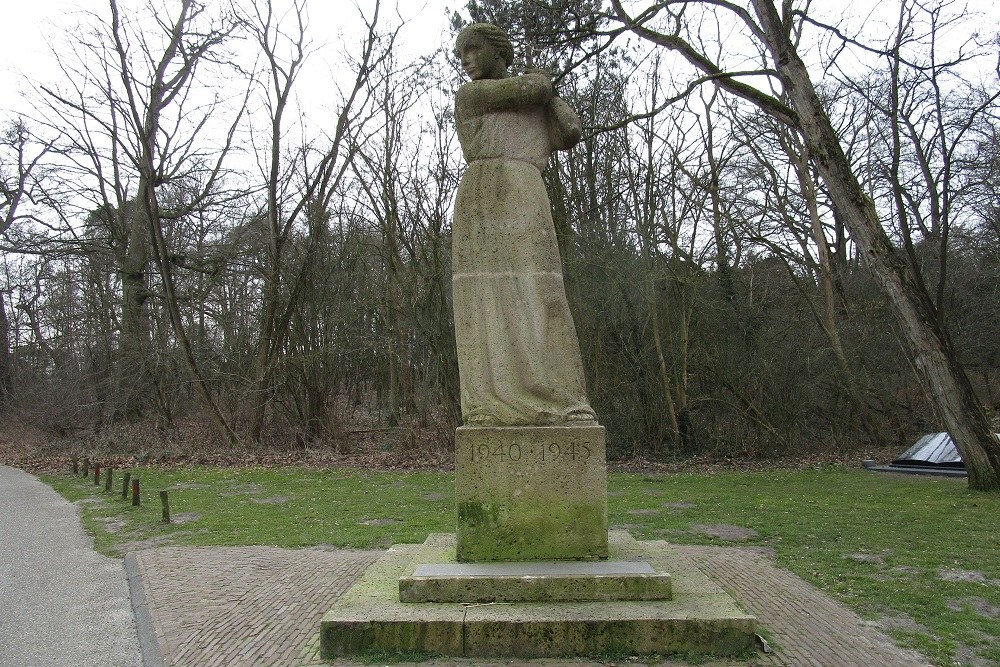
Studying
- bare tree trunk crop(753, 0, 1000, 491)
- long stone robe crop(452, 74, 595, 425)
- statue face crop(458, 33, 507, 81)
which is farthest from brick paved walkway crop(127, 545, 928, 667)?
bare tree trunk crop(753, 0, 1000, 491)

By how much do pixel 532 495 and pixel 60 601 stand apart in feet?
14.0

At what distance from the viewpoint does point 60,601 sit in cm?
633

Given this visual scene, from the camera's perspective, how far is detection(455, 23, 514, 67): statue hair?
532 centimetres

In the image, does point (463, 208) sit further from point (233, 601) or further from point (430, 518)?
point (430, 518)

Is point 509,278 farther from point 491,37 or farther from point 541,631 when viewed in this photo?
point 541,631

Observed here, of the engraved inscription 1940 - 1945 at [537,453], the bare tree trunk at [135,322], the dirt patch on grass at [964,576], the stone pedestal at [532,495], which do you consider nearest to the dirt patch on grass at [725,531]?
the dirt patch on grass at [964,576]

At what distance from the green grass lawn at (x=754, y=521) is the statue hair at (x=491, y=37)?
461cm

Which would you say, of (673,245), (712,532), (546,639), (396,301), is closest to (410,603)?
(546,639)

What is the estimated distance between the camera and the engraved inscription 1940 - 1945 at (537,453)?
15.8 feet

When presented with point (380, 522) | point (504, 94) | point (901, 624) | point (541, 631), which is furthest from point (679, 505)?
point (504, 94)

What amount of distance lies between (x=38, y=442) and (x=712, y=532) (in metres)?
20.7

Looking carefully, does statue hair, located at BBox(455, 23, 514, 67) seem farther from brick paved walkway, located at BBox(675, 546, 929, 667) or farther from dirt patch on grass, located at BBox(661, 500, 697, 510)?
dirt patch on grass, located at BBox(661, 500, 697, 510)

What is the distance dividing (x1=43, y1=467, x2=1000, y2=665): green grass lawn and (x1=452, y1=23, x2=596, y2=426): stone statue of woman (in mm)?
2721

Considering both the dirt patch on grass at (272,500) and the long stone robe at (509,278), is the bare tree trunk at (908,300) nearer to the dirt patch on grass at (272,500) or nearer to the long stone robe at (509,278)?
the long stone robe at (509,278)
